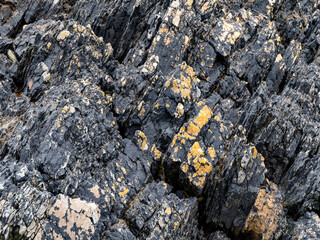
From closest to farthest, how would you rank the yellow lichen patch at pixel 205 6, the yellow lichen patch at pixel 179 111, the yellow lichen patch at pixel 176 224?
1. the yellow lichen patch at pixel 176 224
2. the yellow lichen patch at pixel 179 111
3. the yellow lichen patch at pixel 205 6

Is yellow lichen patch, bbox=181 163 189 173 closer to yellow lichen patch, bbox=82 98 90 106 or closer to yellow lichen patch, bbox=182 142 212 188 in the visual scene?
yellow lichen patch, bbox=182 142 212 188

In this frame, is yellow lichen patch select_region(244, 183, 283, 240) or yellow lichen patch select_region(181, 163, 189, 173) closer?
yellow lichen patch select_region(244, 183, 283, 240)

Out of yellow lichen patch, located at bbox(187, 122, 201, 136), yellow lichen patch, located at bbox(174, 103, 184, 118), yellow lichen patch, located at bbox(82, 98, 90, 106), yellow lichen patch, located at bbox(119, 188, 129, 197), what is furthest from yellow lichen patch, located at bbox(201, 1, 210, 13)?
yellow lichen patch, located at bbox(119, 188, 129, 197)

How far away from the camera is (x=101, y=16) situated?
32.2 meters

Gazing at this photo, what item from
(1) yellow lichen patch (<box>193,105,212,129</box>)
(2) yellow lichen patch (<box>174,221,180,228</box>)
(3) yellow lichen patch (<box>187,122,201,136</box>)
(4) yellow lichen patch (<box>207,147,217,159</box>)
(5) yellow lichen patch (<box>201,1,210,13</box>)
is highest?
(5) yellow lichen patch (<box>201,1,210,13</box>)

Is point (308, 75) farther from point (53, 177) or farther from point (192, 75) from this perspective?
point (53, 177)

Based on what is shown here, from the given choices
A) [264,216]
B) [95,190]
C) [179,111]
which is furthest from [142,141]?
[264,216]

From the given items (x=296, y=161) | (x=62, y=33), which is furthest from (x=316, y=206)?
(x=62, y=33)

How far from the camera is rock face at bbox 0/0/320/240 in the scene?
60.1ft

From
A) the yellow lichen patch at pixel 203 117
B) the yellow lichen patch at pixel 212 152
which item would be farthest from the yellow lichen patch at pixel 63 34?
the yellow lichen patch at pixel 212 152

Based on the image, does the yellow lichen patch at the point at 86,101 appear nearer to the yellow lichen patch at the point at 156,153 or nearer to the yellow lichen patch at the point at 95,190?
the yellow lichen patch at the point at 156,153

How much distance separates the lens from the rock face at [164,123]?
1831 cm

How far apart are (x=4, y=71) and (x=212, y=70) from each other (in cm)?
1894

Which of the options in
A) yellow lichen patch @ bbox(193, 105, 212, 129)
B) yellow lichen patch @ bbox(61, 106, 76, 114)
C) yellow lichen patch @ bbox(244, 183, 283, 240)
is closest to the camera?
yellow lichen patch @ bbox(61, 106, 76, 114)
